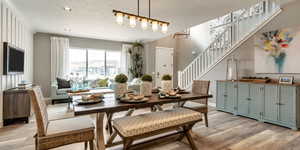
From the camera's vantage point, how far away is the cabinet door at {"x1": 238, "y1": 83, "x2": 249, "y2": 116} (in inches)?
135

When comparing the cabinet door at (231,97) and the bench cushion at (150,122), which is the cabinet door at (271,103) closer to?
the cabinet door at (231,97)

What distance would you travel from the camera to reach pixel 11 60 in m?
2.94

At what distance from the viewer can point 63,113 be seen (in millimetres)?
3760

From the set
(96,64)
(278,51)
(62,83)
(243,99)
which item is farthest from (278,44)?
(62,83)

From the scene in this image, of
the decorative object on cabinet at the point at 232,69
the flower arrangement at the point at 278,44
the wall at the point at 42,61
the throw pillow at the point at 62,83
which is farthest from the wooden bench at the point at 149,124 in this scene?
the wall at the point at 42,61

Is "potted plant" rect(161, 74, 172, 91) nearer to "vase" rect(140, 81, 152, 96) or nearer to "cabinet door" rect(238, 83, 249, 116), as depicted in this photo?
"vase" rect(140, 81, 152, 96)

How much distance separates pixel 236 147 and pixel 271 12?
3207 mm

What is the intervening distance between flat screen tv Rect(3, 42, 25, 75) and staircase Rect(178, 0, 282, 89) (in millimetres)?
4620

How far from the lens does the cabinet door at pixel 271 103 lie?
117 inches

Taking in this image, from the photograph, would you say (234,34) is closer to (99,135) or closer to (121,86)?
(121,86)

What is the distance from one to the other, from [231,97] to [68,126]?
12.1 feet

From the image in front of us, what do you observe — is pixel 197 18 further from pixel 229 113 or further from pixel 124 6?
pixel 229 113

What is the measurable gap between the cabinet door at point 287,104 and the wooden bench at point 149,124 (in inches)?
83.2

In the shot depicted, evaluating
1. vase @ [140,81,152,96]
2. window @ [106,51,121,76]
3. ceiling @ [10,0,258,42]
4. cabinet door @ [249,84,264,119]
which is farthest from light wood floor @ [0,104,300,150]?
window @ [106,51,121,76]
